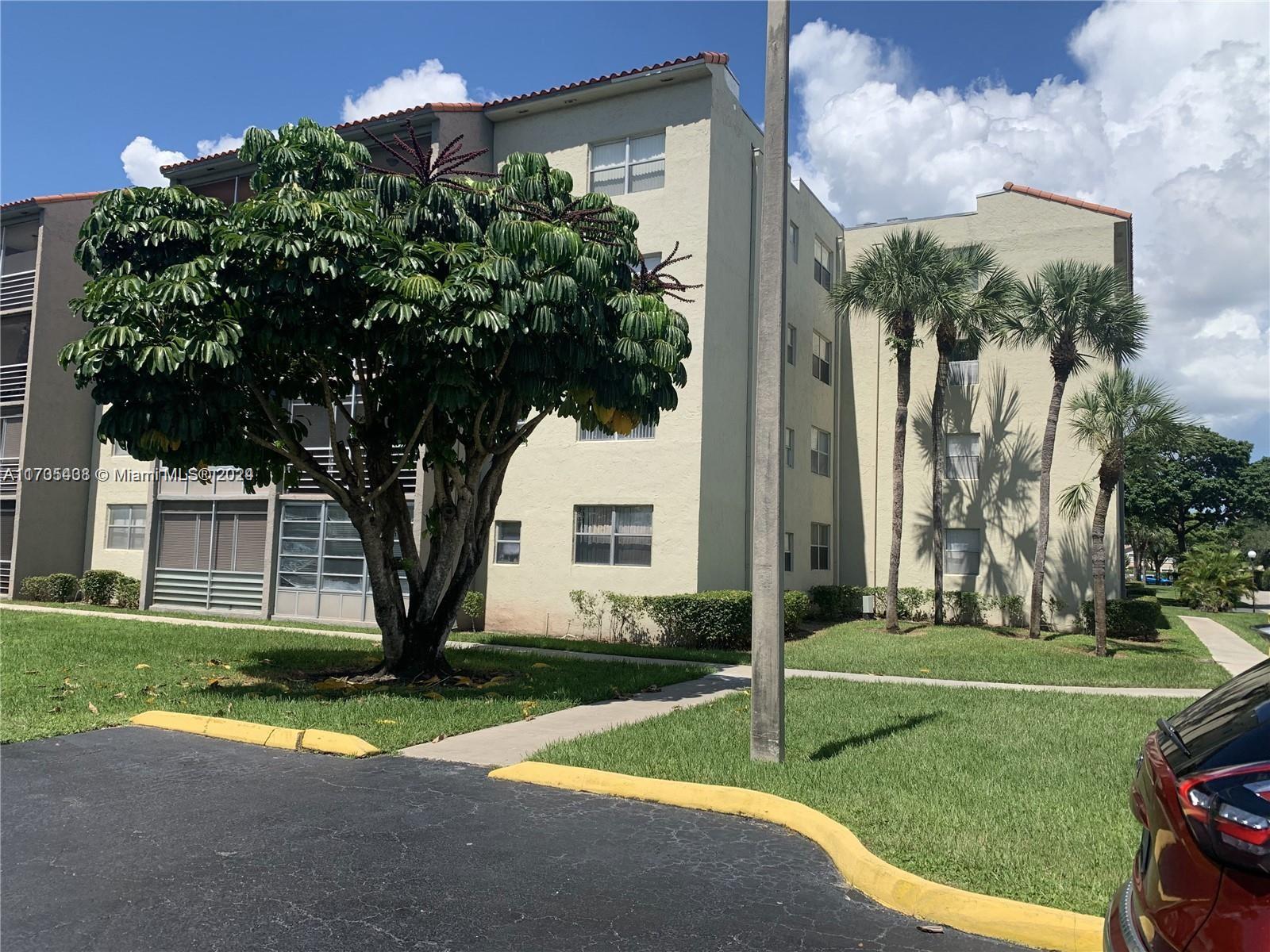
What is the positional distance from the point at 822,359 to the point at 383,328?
1706 centimetres

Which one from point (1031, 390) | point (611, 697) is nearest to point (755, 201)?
point (1031, 390)

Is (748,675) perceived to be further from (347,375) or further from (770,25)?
(770,25)

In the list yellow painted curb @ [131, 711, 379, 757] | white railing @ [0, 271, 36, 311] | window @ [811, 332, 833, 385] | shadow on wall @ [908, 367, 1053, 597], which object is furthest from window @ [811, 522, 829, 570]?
white railing @ [0, 271, 36, 311]

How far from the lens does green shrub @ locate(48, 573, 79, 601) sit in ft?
83.1

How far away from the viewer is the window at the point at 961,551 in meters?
24.3

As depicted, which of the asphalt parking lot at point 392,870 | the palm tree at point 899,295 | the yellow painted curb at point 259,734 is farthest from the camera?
the palm tree at point 899,295

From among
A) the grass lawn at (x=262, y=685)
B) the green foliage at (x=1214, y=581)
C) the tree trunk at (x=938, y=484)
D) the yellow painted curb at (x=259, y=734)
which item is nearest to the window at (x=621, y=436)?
the grass lawn at (x=262, y=685)

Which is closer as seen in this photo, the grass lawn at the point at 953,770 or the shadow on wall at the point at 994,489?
the grass lawn at the point at 953,770

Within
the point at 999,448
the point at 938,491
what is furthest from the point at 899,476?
the point at 999,448

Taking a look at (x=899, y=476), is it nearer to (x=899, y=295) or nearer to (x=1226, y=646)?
Answer: (x=899, y=295)

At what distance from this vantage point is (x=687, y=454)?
19.2 m

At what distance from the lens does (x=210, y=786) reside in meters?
7.35

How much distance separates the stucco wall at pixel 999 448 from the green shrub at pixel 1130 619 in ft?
1.84

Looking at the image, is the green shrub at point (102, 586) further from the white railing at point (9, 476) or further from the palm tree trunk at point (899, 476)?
the palm tree trunk at point (899, 476)
